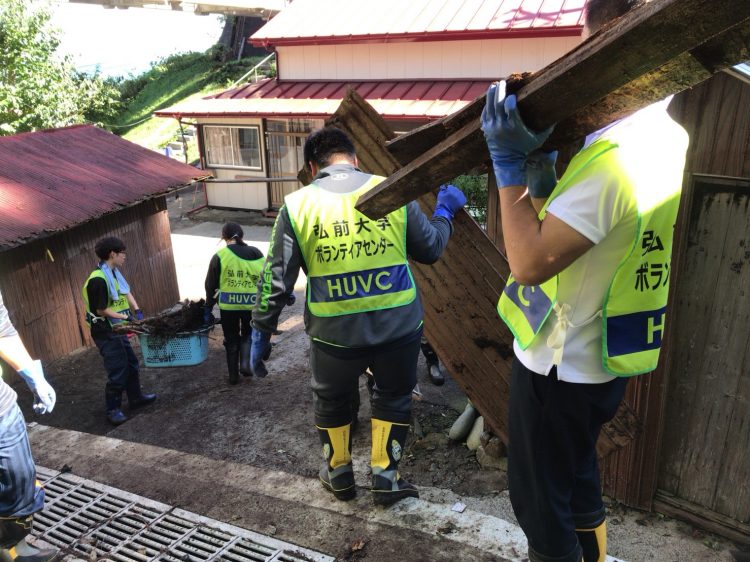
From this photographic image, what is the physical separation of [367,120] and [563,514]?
2.64 m

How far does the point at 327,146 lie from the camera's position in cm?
327

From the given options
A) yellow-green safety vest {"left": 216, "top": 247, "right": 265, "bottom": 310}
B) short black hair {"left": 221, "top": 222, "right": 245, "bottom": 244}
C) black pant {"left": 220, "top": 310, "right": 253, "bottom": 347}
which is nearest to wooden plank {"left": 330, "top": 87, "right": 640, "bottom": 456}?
yellow-green safety vest {"left": 216, "top": 247, "right": 265, "bottom": 310}

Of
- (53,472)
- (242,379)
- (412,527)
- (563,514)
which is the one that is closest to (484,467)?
(412,527)

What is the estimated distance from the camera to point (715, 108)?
2.72 m

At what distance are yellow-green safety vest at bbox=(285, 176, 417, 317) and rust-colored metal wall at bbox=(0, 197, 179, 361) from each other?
552cm

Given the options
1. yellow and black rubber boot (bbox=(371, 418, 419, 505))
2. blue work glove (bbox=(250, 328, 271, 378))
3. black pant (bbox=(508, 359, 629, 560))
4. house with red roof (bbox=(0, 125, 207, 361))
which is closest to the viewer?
black pant (bbox=(508, 359, 629, 560))

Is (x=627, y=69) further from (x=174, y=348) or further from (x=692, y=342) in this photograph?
(x=174, y=348)

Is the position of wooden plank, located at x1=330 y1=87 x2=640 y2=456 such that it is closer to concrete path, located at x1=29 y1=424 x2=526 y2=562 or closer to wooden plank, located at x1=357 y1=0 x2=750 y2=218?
concrete path, located at x1=29 y1=424 x2=526 y2=562

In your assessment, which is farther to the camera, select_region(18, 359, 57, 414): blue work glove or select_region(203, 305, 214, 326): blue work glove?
select_region(203, 305, 214, 326): blue work glove

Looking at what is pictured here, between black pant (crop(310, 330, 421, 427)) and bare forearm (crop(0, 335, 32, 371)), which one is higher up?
bare forearm (crop(0, 335, 32, 371))

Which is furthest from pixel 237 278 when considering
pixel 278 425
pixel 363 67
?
pixel 363 67

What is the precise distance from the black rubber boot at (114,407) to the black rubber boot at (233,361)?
114 cm

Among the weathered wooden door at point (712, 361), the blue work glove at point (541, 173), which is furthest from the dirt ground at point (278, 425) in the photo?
the blue work glove at point (541, 173)

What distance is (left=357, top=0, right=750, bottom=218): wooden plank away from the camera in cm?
123
